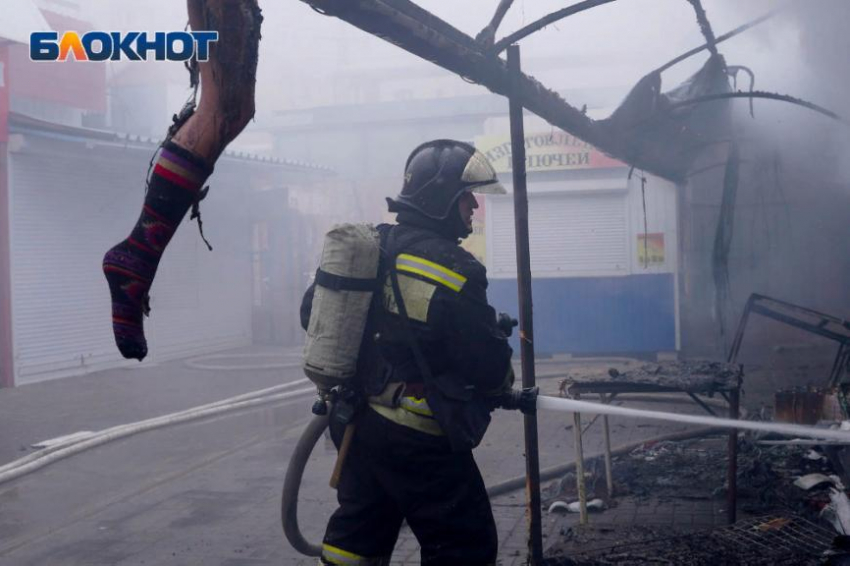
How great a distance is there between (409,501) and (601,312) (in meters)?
11.6

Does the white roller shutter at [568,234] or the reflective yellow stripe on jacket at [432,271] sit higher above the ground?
the white roller shutter at [568,234]

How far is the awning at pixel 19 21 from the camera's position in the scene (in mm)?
12079

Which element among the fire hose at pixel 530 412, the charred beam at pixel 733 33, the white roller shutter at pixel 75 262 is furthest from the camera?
the white roller shutter at pixel 75 262

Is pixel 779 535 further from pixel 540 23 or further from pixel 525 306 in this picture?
pixel 540 23

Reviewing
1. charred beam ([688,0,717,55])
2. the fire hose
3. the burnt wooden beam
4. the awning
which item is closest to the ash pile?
the fire hose

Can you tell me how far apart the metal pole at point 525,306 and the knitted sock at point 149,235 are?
8.72 feet

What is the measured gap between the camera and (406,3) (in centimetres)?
366

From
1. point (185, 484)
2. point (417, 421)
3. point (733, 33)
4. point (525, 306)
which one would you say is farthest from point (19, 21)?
point (417, 421)

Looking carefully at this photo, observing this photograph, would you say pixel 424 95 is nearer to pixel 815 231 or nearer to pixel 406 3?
pixel 815 231

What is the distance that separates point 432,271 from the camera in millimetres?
3029

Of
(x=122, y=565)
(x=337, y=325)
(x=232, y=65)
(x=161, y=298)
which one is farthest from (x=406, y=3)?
(x=161, y=298)

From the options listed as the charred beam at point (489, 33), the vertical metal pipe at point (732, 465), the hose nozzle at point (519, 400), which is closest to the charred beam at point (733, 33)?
the charred beam at point (489, 33)

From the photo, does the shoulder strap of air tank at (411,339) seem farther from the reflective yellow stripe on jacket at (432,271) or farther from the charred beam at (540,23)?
the charred beam at (540,23)

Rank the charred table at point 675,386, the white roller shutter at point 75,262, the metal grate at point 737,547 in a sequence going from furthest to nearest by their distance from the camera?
the white roller shutter at point 75,262 → the charred table at point 675,386 → the metal grate at point 737,547
